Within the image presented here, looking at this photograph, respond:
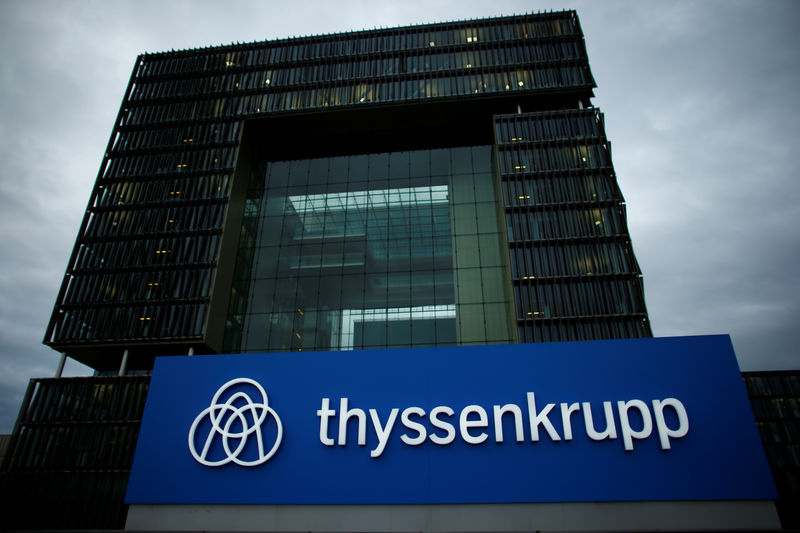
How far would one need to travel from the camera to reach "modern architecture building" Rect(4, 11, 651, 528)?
25.0 m

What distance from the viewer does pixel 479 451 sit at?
12.9m

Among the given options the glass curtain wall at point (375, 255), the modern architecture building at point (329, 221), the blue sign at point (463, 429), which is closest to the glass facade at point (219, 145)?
the modern architecture building at point (329, 221)

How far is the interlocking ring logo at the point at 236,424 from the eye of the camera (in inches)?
532

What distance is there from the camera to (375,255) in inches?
1201

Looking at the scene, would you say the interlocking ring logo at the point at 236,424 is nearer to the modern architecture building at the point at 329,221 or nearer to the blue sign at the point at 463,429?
the blue sign at the point at 463,429

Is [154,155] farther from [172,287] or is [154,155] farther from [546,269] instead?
[546,269]

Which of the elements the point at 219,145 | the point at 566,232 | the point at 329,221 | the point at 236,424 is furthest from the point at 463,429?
the point at 219,145

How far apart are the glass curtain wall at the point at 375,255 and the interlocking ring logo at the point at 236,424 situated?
13.6 m

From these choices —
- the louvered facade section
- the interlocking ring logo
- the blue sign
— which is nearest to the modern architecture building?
the louvered facade section

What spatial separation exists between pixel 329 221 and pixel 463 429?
70.8ft

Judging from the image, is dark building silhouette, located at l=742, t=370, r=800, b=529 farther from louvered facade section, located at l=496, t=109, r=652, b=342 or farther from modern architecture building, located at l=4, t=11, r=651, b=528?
modern architecture building, located at l=4, t=11, r=651, b=528

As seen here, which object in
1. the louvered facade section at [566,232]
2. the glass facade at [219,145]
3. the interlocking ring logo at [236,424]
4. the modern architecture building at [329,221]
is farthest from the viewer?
the glass facade at [219,145]

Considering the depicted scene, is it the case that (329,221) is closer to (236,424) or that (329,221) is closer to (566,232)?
(566,232)

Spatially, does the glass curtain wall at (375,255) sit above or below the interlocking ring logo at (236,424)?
above
